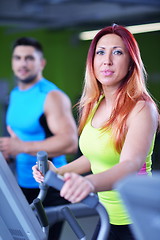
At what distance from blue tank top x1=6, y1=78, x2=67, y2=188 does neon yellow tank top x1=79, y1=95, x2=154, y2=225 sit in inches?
51.3

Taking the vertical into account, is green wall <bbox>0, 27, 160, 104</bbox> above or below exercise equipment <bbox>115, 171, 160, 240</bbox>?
above

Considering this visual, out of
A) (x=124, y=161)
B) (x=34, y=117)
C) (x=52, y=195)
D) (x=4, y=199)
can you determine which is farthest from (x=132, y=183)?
(x=34, y=117)

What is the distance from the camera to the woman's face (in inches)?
65.9

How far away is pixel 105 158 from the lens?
1668 millimetres

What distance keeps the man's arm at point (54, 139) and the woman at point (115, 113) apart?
1184 mm

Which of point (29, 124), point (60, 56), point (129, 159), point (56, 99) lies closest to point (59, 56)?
point (60, 56)

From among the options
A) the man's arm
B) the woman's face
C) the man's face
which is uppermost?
the man's face

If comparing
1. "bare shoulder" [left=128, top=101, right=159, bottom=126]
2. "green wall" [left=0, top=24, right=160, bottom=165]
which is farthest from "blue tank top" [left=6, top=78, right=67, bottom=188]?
"green wall" [left=0, top=24, right=160, bottom=165]

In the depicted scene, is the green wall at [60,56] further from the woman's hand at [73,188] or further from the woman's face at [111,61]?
the woman's hand at [73,188]

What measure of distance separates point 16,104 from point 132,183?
2.49 meters

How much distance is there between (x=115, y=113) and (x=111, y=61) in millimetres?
170

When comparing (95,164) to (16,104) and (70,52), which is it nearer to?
(16,104)

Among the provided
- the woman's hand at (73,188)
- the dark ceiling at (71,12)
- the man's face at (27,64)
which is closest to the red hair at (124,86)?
the woman's hand at (73,188)

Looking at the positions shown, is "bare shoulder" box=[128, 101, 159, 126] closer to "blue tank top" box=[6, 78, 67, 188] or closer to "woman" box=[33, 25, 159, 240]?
"woman" box=[33, 25, 159, 240]
